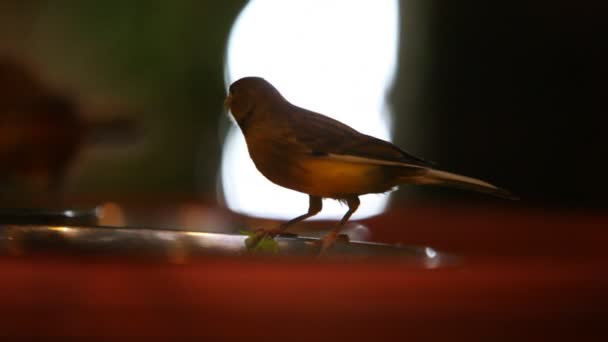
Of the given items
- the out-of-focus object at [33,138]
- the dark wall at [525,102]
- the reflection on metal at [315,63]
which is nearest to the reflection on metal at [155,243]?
the reflection on metal at [315,63]

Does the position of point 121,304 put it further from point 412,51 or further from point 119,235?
point 412,51

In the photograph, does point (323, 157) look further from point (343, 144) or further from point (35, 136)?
point (35, 136)

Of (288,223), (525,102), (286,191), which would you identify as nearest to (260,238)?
(288,223)

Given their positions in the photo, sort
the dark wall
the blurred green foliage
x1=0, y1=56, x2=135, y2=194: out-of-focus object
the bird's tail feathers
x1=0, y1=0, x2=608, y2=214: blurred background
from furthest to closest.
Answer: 1. the blurred green foliage
2. the dark wall
3. x1=0, y1=0, x2=608, y2=214: blurred background
4. x1=0, y1=56, x2=135, y2=194: out-of-focus object
5. the bird's tail feathers

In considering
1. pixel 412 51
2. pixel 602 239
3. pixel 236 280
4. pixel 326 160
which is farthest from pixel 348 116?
pixel 236 280

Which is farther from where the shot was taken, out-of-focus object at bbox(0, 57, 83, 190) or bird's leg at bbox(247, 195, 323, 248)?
out-of-focus object at bbox(0, 57, 83, 190)

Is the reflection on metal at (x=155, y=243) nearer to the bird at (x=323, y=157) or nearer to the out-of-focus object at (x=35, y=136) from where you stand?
the bird at (x=323, y=157)

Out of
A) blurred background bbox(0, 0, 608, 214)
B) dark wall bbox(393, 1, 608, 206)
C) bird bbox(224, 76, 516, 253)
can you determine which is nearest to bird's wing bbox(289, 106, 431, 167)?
bird bbox(224, 76, 516, 253)

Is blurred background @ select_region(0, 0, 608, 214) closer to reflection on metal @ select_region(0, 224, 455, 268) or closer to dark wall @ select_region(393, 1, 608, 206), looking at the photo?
dark wall @ select_region(393, 1, 608, 206)
